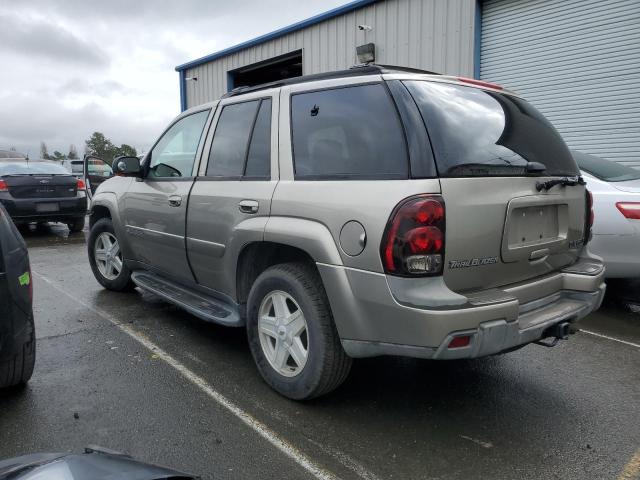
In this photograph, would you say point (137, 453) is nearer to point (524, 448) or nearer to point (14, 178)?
point (524, 448)

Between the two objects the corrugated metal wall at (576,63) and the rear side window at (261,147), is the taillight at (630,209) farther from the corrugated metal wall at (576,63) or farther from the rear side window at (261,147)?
the corrugated metal wall at (576,63)

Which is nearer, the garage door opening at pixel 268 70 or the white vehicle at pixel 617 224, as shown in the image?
the white vehicle at pixel 617 224

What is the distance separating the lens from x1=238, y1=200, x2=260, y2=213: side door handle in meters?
3.23

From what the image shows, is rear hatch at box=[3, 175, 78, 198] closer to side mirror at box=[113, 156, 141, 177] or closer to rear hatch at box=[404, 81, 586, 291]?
side mirror at box=[113, 156, 141, 177]

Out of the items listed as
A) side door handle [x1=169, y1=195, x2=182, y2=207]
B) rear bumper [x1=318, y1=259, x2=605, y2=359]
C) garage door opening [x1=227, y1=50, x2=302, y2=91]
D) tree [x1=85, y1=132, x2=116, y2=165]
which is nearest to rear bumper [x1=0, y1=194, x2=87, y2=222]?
garage door opening [x1=227, y1=50, x2=302, y2=91]

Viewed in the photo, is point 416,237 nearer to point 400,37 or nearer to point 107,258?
point 107,258

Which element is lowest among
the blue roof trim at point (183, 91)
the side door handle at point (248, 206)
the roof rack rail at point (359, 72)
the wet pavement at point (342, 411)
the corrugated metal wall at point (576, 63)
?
the wet pavement at point (342, 411)

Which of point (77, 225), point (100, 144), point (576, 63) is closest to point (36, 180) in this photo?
point (77, 225)

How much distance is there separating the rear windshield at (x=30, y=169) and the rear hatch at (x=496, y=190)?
9601 millimetres

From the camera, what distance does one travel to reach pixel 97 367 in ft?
11.8

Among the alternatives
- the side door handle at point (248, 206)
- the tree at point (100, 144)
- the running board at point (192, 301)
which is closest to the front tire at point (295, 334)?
the running board at point (192, 301)

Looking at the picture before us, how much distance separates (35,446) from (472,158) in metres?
2.67

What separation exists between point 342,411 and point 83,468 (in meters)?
1.82

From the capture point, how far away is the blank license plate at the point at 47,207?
984 centimetres
